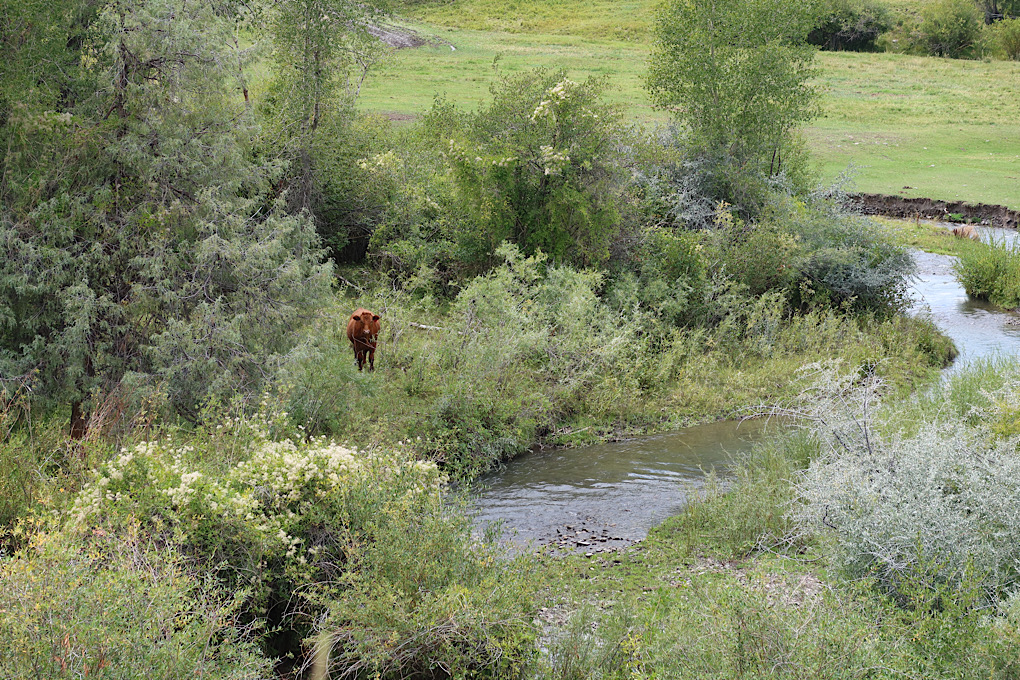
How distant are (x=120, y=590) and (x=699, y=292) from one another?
1294cm

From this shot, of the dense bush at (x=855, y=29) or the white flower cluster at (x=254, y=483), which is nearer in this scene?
the white flower cluster at (x=254, y=483)

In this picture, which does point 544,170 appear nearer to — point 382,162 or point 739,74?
point 382,162

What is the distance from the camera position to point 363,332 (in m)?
11.4

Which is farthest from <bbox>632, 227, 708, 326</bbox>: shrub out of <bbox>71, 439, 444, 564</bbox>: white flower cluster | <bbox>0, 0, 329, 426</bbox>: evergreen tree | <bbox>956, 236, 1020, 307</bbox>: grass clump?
<bbox>71, 439, 444, 564</bbox>: white flower cluster

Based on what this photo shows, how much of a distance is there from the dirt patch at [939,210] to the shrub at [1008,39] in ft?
132

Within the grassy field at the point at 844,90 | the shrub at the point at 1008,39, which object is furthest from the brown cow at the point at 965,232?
the shrub at the point at 1008,39

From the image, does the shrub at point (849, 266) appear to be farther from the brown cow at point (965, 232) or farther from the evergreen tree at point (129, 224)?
the evergreen tree at point (129, 224)

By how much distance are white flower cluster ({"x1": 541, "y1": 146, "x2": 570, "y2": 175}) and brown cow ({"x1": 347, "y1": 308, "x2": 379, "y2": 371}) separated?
471 centimetres

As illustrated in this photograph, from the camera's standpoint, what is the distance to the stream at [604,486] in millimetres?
8805

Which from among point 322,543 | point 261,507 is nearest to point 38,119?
point 261,507

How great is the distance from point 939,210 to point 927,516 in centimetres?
2332

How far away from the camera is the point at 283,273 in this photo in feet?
32.7

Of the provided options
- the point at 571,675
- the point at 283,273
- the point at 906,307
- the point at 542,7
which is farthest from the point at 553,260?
the point at 542,7

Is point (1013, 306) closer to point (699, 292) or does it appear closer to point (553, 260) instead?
point (699, 292)
